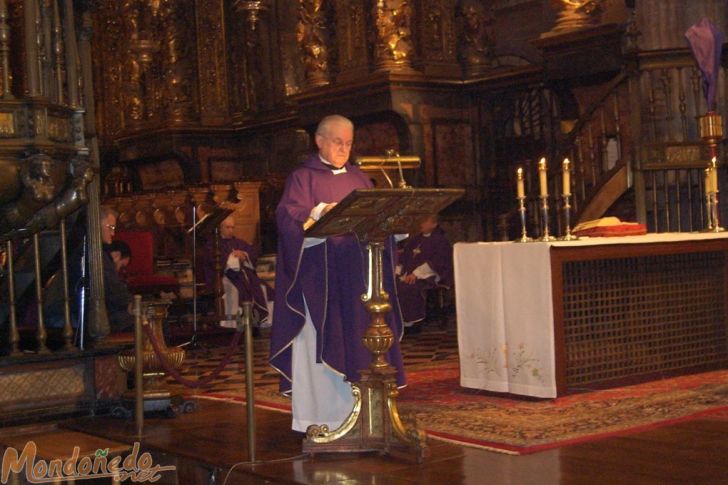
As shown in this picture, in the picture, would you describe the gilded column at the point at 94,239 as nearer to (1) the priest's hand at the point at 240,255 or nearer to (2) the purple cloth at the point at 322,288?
(2) the purple cloth at the point at 322,288

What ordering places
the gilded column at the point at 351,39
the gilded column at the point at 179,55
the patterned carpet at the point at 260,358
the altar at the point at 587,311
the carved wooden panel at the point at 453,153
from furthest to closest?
the gilded column at the point at 179,55, the gilded column at the point at 351,39, the carved wooden panel at the point at 453,153, the patterned carpet at the point at 260,358, the altar at the point at 587,311

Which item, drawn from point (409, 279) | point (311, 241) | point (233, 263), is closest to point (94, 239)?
point (311, 241)

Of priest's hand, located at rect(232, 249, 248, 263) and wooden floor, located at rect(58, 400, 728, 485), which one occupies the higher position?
priest's hand, located at rect(232, 249, 248, 263)

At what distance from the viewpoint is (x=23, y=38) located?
8180mm

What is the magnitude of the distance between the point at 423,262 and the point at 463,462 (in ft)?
25.8

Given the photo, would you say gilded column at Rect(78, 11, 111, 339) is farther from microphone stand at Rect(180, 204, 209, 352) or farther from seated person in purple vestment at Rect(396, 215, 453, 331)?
seated person in purple vestment at Rect(396, 215, 453, 331)

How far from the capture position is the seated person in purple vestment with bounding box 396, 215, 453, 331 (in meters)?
13.5

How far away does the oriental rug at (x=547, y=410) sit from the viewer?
21.6 ft

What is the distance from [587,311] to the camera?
27.8 ft

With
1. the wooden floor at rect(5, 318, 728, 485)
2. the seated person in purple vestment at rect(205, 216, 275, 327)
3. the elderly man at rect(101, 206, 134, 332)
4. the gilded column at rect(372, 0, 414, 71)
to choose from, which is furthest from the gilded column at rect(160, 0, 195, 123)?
the wooden floor at rect(5, 318, 728, 485)

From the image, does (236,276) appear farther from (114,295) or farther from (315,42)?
(114,295)

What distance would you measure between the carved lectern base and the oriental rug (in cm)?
49

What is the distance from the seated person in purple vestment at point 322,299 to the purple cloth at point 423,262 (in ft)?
21.6

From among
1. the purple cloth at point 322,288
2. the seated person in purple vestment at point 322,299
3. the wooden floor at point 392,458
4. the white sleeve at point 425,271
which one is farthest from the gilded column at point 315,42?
the purple cloth at point 322,288
